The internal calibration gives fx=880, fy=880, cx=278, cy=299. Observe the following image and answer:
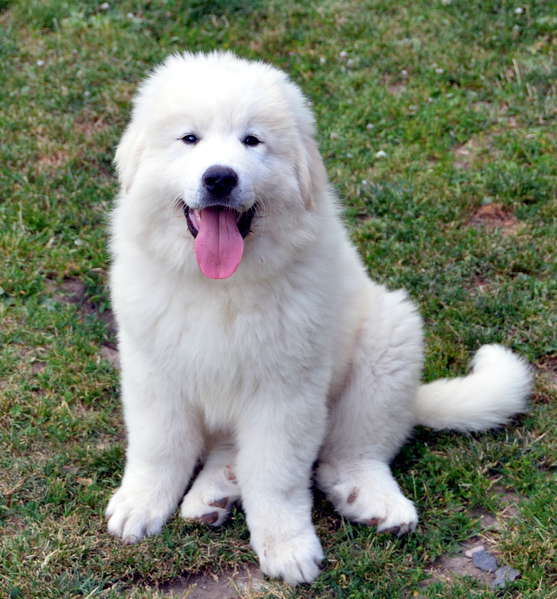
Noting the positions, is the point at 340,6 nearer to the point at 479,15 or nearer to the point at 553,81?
the point at 479,15

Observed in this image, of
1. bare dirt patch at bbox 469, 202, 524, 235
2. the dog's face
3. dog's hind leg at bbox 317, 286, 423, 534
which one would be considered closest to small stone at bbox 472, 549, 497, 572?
dog's hind leg at bbox 317, 286, 423, 534

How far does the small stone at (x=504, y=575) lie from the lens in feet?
9.78

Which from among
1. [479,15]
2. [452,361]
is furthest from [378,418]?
[479,15]

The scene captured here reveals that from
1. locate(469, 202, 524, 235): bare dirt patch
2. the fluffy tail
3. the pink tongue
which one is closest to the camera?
the pink tongue

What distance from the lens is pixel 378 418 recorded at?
3.41 m

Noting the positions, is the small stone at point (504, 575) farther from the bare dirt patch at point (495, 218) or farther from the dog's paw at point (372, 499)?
the bare dirt patch at point (495, 218)

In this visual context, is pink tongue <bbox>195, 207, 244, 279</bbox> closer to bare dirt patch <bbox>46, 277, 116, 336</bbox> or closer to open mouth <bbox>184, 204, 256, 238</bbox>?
open mouth <bbox>184, 204, 256, 238</bbox>

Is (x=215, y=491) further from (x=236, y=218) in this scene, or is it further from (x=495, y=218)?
(x=495, y=218)

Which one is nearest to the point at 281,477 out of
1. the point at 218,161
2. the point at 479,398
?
the point at 479,398

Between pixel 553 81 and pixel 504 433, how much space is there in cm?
307

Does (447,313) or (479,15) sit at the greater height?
(479,15)

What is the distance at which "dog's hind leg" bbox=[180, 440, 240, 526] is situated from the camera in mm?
3227

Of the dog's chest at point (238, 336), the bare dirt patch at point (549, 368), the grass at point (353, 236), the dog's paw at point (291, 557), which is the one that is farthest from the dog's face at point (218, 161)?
the bare dirt patch at point (549, 368)

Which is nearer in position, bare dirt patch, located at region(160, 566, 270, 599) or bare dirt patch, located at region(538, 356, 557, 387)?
bare dirt patch, located at region(160, 566, 270, 599)
